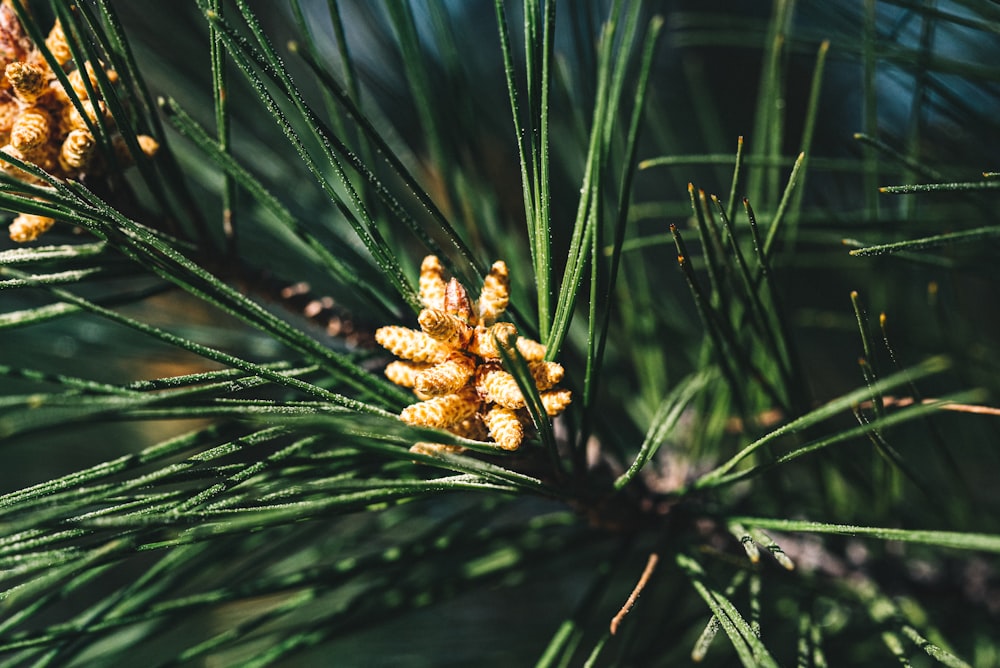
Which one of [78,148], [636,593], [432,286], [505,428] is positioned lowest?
[636,593]

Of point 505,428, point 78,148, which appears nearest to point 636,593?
point 505,428

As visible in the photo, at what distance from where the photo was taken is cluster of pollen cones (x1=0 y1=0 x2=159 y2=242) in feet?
1.66

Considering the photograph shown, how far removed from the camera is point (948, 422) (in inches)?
43.1

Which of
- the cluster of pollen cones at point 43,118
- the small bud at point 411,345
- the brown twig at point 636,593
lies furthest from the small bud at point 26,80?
the brown twig at point 636,593

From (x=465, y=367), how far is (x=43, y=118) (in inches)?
12.4

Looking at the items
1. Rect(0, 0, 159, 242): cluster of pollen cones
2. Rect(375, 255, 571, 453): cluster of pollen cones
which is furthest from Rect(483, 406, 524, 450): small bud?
Rect(0, 0, 159, 242): cluster of pollen cones

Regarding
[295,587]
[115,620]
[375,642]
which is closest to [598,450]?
[295,587]

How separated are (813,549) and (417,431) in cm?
59

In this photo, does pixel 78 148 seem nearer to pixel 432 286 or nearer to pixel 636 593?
pixel 432 286

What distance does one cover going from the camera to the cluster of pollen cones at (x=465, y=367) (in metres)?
0.47

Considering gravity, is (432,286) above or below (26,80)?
below

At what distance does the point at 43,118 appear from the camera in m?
0.51

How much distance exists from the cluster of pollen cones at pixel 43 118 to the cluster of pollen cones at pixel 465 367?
23 cm

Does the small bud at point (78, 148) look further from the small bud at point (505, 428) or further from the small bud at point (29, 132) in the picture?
the small bud at point (505, 428)
